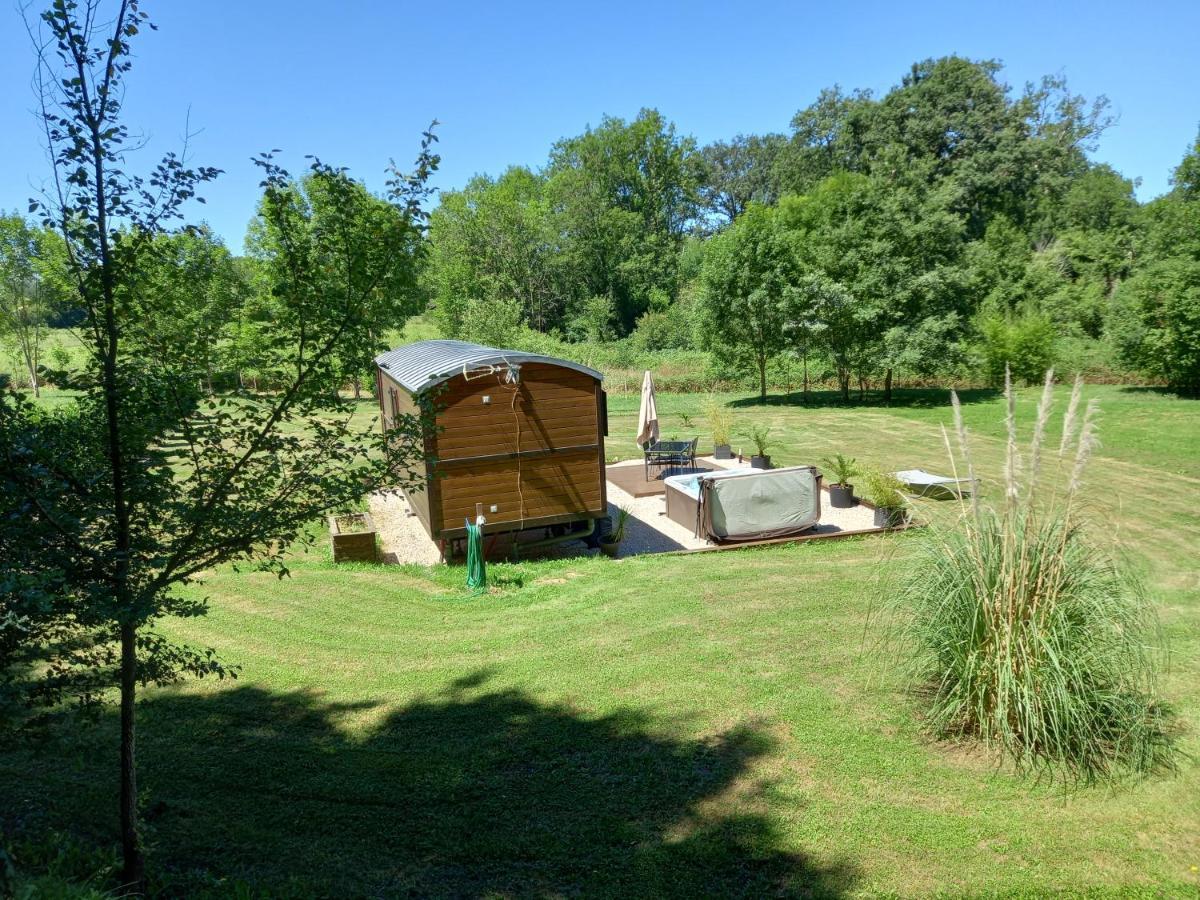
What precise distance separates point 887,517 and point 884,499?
334 millimetres

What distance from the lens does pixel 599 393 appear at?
35.4ft

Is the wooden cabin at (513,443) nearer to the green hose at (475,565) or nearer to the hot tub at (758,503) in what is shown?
the green hose at (475,565)

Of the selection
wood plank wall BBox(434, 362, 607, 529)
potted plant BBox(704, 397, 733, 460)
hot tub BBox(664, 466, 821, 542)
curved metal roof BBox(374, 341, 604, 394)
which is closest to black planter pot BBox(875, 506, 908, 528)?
hot tub BBox(664, 466, 821, 542)

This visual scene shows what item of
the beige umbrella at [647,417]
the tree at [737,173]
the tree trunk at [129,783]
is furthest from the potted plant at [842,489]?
the tree at [737,173]

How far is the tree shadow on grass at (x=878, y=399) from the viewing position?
26.5 metres

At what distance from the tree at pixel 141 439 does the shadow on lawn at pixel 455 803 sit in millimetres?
935

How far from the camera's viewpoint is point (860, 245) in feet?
86.9

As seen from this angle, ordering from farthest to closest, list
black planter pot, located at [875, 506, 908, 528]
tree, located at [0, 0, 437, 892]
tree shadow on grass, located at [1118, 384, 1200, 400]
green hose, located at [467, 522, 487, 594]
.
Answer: tree shadow on grass, located at [1118, 384, 1200, 400] → black planter pot, located at [875, 506, 908, 528] → green hose, located at [467, 522, 487, 594] → tree, located at [0, 0, 437, 892]

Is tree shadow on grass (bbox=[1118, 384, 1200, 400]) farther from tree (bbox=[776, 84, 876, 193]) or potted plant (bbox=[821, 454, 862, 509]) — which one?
tree (bbox=[776, 84, 876, 193])

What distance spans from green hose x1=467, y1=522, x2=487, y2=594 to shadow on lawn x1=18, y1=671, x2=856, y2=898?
3105mm

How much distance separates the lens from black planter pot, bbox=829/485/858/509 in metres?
13.1

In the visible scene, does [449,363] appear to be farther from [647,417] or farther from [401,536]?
[647,417]

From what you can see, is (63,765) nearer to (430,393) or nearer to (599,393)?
(430,393)

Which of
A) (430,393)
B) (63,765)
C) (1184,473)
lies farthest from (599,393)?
(1184,473)
